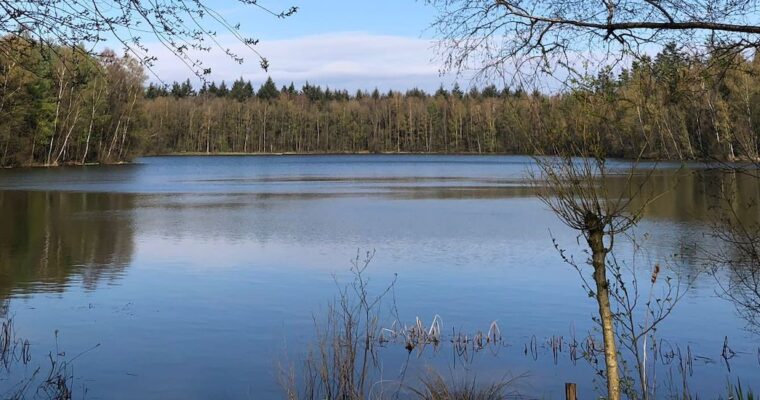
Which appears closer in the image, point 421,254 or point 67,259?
point 67,259

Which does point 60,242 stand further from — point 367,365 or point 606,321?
point 606,321

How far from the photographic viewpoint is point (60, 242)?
60.5 ft

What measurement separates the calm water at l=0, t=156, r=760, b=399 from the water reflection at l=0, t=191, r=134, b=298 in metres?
0.07

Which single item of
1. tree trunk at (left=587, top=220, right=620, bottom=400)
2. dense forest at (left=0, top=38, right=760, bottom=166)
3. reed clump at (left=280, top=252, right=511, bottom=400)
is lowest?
reed clump at (left=280, top=252, right=511, bottom=400)

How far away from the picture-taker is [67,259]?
51.6 ft

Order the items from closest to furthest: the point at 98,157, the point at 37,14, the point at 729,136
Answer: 1. the point at 37,14
2. the point at 729,136
3. the point at 98,157

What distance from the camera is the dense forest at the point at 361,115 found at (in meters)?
4.58

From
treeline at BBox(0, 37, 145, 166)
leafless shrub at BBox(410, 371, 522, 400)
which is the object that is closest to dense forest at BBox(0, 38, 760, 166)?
treeline at BBox(0, 37, 145, 166)

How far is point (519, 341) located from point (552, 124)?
17.2 feet

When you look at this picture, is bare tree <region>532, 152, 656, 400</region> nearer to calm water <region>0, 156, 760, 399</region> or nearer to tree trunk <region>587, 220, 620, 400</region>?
tree trunk <region>587, 220, 620, 400</region>

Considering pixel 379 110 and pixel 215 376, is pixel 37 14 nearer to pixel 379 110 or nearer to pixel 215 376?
pixel 215 376

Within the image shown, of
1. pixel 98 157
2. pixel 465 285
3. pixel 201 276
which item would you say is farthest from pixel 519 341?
pixel 98 157

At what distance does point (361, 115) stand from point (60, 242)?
121961 mm

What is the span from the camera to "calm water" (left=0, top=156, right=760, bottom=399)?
8.32 m
